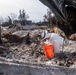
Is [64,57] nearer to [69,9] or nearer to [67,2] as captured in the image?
[69,9]

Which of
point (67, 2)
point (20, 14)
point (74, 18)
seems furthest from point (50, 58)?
point (20, 14)

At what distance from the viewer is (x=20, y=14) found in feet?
115

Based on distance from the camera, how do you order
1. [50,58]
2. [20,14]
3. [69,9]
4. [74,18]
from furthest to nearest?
[20,14] < [50,58] < [74,18] < [69,9]

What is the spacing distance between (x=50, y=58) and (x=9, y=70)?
4.02m

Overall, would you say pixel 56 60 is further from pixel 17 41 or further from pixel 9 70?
pixel 17 41

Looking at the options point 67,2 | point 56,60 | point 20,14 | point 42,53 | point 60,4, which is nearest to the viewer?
point 60,4

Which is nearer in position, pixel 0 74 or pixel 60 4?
pixel 0 74

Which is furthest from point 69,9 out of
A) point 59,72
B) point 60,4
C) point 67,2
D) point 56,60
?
point 59,72

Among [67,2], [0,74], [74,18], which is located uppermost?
[67,2]

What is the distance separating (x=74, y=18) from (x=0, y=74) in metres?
3.50

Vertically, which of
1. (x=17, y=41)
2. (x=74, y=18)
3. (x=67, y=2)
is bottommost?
(x=17, y=41)

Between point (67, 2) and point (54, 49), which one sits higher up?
point (67, 2)

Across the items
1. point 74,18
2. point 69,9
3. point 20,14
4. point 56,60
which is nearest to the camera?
point 69,9

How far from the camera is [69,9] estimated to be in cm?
511
